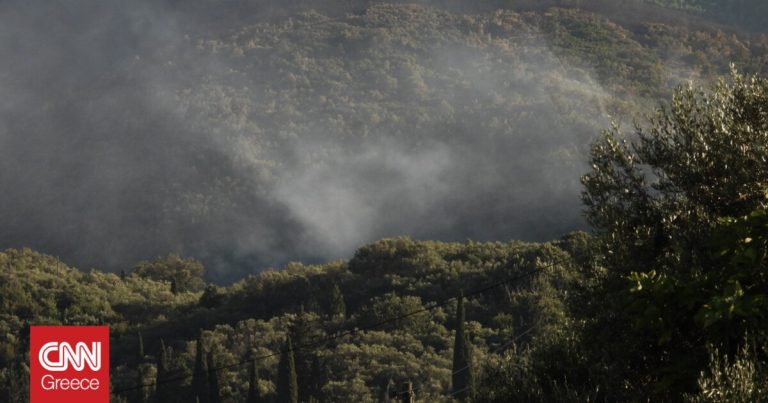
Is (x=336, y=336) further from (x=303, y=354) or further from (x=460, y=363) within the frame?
(x=303, y=354)

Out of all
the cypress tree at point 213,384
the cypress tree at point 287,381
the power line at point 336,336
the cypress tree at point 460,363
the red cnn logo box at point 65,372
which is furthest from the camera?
the power line at point 336,336

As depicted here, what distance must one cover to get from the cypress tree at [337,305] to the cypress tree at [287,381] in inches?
1112

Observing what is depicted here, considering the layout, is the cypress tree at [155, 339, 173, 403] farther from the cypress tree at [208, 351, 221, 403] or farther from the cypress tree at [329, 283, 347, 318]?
the cypress tree at [329, 283, 347, 318]

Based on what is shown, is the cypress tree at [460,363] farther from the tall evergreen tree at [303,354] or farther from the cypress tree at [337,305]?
the cypress tree at [337,305]

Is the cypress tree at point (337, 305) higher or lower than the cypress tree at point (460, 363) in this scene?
higher

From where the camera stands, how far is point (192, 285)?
153625 millimetres

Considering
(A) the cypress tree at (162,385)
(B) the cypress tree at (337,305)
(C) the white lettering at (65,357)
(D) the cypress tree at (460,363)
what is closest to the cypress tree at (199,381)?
(A) the cypress tree at (162,385)

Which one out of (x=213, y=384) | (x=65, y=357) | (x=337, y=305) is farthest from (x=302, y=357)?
(x=65, y=357)

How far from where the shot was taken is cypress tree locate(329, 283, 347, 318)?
10134 cm

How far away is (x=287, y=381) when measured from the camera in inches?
2808

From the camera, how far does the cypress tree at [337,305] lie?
332ft

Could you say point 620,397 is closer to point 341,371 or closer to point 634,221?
point 634,221

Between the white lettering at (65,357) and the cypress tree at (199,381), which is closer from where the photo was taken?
the white lettering at (65,357)

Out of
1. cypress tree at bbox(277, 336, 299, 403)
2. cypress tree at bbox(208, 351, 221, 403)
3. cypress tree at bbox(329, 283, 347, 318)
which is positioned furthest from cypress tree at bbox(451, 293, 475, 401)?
cypress tree at bbox(329, 283, 347, 318)
